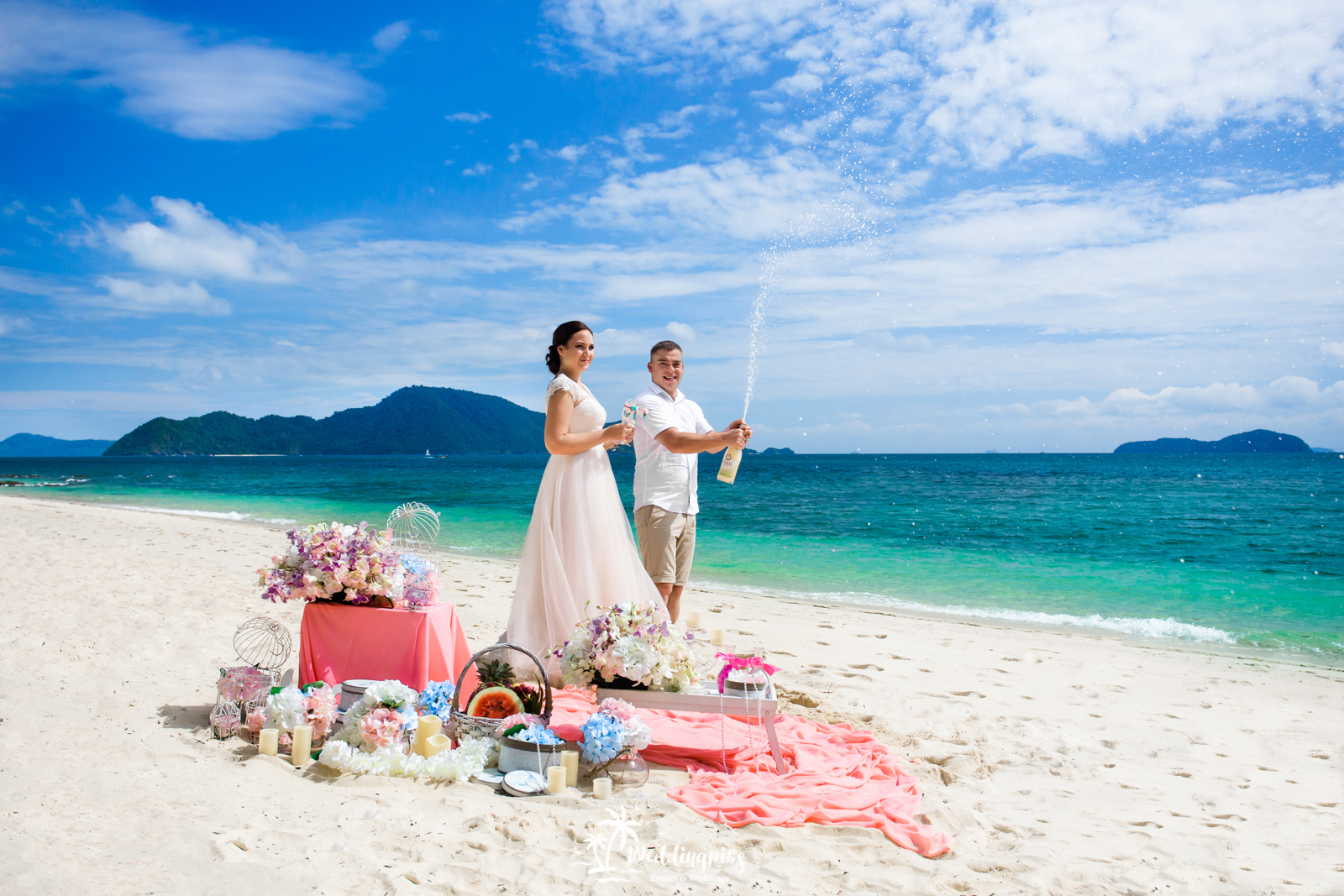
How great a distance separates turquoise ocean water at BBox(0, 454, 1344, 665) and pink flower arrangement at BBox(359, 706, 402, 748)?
8512mm

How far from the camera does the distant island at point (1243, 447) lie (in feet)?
360

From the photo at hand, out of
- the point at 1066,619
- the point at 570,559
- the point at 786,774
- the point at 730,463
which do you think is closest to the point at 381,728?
the point at 570,559

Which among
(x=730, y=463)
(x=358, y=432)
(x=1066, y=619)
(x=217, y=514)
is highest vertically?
(x=358, y=432)

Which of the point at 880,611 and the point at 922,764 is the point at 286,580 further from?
the point at 880,611

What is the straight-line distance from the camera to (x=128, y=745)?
3.66 m

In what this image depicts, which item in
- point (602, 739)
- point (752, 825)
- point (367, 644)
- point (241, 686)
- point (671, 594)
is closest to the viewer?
point (752, 825)

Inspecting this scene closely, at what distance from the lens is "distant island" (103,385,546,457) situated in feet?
403

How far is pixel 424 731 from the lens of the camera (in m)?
3.74

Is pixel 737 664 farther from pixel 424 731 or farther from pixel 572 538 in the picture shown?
pixel 424 731

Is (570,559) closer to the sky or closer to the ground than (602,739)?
closer to the sky

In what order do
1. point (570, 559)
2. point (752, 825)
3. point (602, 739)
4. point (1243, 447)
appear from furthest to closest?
point (1243, 447) → point (570, 559) → point (602, 739) → point (752, 825)

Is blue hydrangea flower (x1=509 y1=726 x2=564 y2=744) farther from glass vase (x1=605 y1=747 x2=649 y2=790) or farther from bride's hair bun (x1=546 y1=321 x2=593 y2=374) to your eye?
bride's hair bun (x1=546 y1=321 x2=593 y2=374)

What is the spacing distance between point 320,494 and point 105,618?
101ft

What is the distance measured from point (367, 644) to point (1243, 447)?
149 metres
